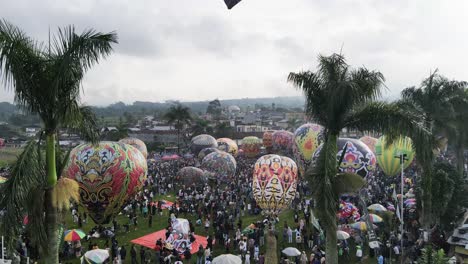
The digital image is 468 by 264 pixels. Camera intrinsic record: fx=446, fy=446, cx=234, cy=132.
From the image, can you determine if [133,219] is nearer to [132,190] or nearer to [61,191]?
[132,190]

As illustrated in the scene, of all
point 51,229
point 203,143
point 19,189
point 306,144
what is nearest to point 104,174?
point 51,229

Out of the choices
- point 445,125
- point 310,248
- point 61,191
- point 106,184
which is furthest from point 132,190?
point 445,125

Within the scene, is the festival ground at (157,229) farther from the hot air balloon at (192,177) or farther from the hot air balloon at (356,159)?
the hot air balloon at (192,177)

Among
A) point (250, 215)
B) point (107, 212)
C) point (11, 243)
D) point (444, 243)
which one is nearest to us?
point (11, 243)

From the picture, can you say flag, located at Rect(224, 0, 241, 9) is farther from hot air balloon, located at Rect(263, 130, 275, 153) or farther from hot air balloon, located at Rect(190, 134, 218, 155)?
hot air balloon, located at Rect(263, 130, 275, 153)

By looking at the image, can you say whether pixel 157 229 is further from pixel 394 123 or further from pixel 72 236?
pixel 394 123

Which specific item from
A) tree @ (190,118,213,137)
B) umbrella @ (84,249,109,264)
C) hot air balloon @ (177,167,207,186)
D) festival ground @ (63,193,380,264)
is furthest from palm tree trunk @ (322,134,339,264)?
tree @ (190,118,213,137)

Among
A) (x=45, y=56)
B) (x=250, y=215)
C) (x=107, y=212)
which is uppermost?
(x=45, y=56)
